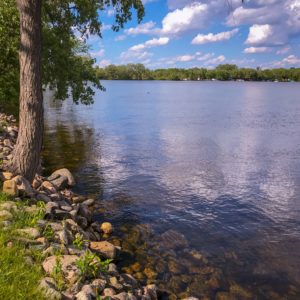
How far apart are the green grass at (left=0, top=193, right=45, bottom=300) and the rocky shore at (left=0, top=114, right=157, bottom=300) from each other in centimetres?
15

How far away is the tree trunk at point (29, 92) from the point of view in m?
11.5

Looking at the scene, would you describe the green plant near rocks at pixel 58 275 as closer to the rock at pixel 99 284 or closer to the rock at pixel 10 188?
the rock at pixel 99 284

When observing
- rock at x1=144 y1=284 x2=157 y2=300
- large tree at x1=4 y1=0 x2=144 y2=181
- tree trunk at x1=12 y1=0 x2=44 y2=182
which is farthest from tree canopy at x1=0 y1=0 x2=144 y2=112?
rock at x1=144 y1=284 x2=157 y2=300

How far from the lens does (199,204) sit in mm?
17906

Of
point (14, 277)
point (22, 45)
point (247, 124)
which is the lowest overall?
point (247, 124)

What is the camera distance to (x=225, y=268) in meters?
12.0

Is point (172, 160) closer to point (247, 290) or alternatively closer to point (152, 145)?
point (152, 145)

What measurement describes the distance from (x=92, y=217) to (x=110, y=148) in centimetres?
1620

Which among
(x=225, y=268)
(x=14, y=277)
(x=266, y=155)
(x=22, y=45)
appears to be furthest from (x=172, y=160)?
(x=14, y=277)

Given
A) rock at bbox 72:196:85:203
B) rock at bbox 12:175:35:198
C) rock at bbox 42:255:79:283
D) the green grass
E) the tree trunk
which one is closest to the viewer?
the green grass

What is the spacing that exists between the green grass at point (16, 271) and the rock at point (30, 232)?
7.3 inches

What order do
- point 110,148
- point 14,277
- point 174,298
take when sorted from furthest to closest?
point 110,148
point 174,298
point 14,277

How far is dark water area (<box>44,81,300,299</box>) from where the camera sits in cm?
1152

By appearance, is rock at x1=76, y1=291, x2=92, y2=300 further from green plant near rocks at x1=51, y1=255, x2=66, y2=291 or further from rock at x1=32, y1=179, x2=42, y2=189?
rock at x1=32, y1=179, x2=42, y2=189
